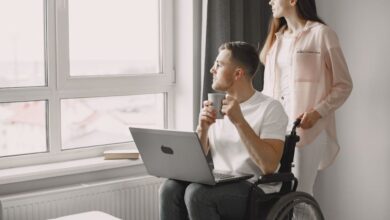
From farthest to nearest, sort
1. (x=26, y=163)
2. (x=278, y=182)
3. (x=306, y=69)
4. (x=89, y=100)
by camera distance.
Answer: (x=89, y=100) → (x=26, y=163) → (x=306, y=69) → (x=278, y=182)

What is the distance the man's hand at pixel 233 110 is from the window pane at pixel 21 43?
3.80 ft

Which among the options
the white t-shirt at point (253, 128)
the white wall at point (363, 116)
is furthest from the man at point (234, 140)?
the white wall at point (363, 116)

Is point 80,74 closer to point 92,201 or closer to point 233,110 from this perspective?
point 92,201

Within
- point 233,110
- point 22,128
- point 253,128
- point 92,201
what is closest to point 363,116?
point 253,128

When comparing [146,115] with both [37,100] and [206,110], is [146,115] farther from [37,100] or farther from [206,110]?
[206,110]

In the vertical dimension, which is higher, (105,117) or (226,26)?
(226,26)

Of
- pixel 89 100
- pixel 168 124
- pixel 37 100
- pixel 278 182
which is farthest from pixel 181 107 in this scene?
pixel 278 182

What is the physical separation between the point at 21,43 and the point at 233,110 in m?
1.25

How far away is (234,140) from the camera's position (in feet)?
8.89

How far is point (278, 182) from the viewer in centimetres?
264

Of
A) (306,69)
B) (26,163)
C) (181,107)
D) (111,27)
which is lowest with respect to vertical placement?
(26,163)

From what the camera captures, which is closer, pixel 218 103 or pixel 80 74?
pixel 218 103

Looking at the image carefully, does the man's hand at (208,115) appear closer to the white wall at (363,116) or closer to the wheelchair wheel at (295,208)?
the wheelchair wheel at (295,208)

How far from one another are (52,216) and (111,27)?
1.10m
